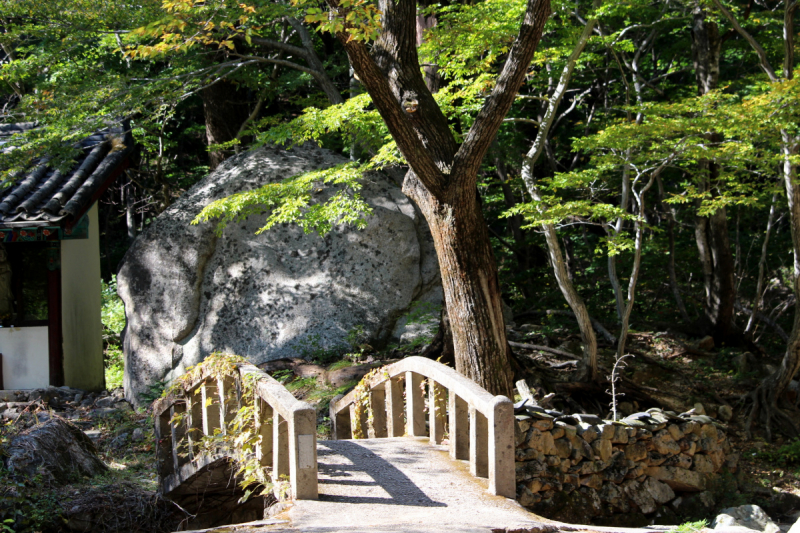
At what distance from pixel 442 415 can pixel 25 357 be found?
7.98 m

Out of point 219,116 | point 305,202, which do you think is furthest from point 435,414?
point 219,116

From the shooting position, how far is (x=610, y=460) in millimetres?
8055

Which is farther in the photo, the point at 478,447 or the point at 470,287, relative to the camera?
the point at 470,287

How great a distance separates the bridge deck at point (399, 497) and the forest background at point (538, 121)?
138 inches

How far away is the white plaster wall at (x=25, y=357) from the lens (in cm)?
1123

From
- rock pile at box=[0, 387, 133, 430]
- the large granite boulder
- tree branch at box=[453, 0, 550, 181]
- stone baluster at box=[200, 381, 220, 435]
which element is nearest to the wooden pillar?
stone baluster at box=[200, 381, 220, 435]

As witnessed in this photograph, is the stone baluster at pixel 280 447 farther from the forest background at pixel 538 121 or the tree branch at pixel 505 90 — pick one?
the forest background at pixel 538 121

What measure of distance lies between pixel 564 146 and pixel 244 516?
42.6 feet

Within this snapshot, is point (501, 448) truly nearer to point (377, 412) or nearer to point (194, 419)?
point (377, 412)

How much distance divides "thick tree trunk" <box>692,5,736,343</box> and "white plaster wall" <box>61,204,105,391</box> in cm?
1058

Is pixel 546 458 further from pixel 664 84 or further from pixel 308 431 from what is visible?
pixel 664 84

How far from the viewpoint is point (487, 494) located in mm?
5160

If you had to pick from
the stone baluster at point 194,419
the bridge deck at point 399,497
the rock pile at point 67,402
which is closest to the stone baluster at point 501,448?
the bridge deck at point 399,497

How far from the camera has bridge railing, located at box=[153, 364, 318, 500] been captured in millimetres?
4750
